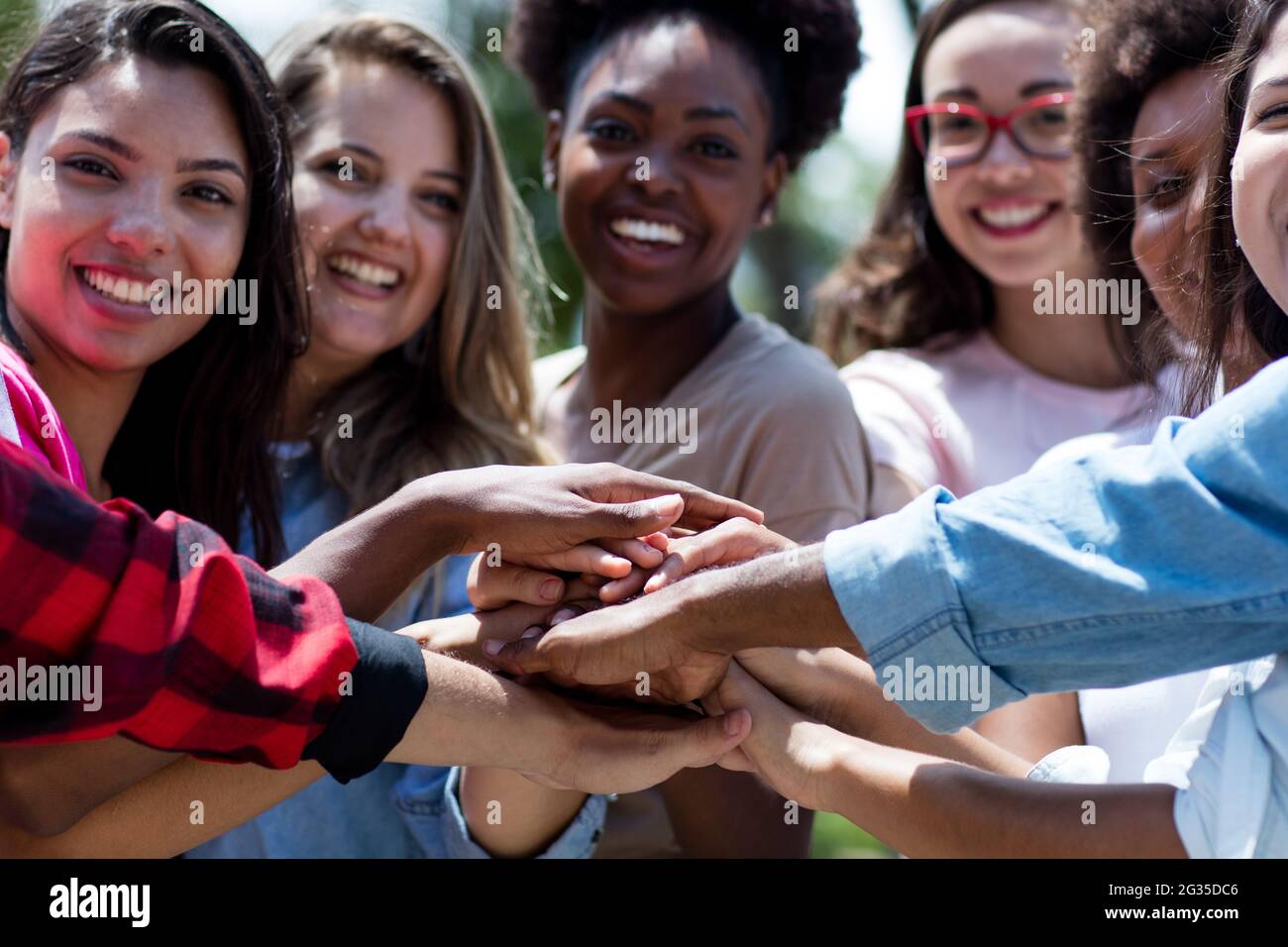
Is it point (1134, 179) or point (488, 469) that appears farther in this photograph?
point (1134, 179)

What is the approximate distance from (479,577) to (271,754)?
0.74m

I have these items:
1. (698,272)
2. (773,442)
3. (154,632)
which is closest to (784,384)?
(773,442)

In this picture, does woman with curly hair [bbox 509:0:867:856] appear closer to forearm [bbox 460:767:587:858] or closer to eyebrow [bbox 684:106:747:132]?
eyebrow [bbox 684:106:747:132]

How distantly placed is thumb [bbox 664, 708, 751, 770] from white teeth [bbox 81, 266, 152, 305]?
1.30m

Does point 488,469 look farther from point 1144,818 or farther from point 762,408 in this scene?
point 1144,818

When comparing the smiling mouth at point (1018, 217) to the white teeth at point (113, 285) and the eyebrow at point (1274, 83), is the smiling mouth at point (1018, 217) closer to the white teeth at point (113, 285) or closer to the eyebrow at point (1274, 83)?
the eyebrow at point (1274, 83)

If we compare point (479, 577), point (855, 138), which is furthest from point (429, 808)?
point (855, 138)

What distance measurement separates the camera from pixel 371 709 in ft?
6.93

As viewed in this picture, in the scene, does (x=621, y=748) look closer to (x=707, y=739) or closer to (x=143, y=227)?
(x=707, y=739)

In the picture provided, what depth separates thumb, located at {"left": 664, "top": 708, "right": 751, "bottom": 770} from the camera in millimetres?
2555

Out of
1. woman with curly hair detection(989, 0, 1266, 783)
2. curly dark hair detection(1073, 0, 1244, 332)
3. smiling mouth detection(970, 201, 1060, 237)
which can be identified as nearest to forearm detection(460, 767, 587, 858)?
woman with curly hair detection(989, 0, 1266, 783)

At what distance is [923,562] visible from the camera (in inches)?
77.0

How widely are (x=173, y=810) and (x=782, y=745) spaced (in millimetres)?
1015

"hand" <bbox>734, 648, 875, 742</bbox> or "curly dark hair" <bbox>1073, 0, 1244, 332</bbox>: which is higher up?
"curly dark hair" <bbox>1073, 0, 1244, 332</bbox>
